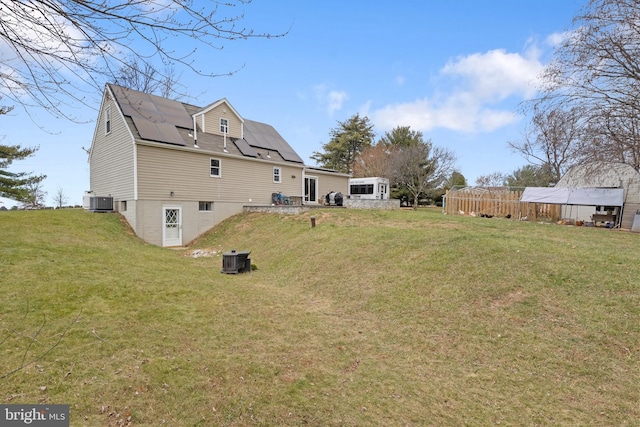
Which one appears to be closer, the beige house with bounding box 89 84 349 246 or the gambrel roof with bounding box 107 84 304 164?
the beige house with bounding box 89 84 349 246

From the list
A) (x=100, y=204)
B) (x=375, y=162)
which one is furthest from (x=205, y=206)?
(x=375, y=162)

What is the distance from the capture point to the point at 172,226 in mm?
14555

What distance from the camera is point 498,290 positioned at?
18.6 feet

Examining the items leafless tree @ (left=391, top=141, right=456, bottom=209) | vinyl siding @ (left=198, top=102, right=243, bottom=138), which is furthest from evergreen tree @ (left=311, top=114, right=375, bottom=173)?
vinyl siding @ (left=198, top=102, right=243, bottom=138)

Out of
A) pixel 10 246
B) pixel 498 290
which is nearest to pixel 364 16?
pixel 498 290

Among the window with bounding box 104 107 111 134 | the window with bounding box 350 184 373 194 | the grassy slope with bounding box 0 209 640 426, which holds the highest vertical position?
the window with bounding box 104 107 111 134

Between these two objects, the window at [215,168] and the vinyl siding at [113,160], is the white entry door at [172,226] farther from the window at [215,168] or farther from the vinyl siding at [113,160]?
the window at [215,168]

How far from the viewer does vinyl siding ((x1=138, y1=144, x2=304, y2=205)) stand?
1373cm

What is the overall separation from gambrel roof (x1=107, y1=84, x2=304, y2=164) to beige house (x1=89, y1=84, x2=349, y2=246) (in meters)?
0.05

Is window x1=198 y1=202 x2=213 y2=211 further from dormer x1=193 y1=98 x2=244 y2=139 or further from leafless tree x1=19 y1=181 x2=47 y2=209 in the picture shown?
leafless tree x1=19 y1=181 x2=47 y2=209

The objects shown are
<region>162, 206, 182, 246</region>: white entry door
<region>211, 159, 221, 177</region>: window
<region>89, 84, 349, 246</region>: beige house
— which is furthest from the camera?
<region>211, 159, 221, 177</region>: window

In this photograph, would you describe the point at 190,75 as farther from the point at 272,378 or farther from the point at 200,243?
the point at 200,243

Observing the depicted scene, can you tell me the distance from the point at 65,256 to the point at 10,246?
1.51 meters

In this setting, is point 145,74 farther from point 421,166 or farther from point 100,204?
point 421,166
